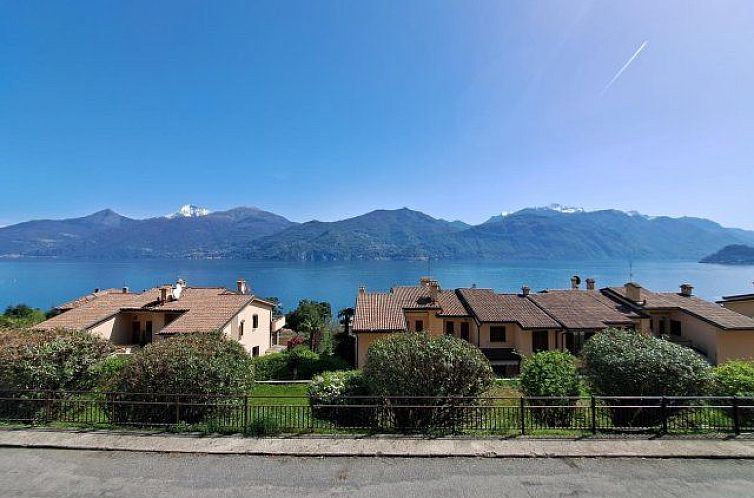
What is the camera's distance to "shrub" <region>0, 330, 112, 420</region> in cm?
1105

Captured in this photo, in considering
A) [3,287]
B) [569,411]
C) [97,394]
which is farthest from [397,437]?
[3,287]

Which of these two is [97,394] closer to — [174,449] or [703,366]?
[174,449]

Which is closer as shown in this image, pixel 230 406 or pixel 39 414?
pixel 230 406

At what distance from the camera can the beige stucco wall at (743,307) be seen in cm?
2864

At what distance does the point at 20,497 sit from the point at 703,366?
16584 millimetres

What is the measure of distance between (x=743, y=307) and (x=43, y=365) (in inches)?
1642

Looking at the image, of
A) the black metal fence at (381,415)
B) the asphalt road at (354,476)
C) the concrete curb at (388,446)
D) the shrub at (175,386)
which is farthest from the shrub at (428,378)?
the shrub at (175,386)

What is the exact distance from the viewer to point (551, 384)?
1144cm

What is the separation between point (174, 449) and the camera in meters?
8.91

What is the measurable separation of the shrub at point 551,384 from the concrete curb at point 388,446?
65.3 inches

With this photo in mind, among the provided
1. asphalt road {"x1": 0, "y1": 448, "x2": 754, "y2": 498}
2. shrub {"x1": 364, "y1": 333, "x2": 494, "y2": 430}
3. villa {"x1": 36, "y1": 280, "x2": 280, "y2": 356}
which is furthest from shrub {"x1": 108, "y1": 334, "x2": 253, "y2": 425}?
villa {"x1": 36, "y1": 280, "x2": 280, "y2": 356}

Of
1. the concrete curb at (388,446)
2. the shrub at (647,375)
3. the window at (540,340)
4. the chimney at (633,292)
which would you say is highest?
the chimney at (633,292)

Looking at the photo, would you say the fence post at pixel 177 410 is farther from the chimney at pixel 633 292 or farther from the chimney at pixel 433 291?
the chimney at pixel 633 292

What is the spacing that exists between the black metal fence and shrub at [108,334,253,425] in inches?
1.3
